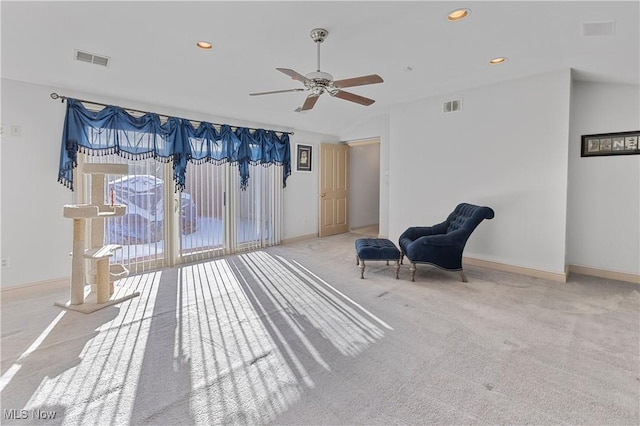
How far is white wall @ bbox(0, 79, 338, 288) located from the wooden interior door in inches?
173

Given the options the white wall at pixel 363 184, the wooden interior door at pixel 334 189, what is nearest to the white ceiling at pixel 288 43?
the wooden interior door at pixel 334 189

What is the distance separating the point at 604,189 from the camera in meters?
4.22

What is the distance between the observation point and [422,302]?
3434 mm

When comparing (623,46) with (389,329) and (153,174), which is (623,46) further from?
(153,174)

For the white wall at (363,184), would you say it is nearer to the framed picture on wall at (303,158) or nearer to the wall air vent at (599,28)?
the framed picture on wall at (303,158)

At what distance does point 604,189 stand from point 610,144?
22.8 inches

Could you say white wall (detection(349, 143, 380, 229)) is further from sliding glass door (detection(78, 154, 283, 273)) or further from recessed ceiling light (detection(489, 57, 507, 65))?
recessed ceiling light (detection(489, 57, 507, 65))

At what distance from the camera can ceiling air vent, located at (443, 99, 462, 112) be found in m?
4.85

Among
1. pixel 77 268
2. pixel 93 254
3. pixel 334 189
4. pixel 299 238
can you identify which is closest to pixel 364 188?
pixel 334 189

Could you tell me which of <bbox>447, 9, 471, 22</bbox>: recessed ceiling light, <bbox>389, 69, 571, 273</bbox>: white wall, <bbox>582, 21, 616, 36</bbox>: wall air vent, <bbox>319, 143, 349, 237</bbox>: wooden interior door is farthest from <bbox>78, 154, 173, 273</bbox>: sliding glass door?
<bbox>582, 21, 616, 36</bbox>: wall air vent

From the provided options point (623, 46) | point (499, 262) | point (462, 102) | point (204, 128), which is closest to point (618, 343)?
point (499, 262)

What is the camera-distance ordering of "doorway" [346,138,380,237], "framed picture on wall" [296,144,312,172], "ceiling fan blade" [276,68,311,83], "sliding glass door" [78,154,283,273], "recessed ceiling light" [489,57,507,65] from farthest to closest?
"doorway" [346,138,380,237]
"framed picture on wall" [296,144,312,172]
"sliding glass door" [78,154,283,273]
"recessed ceiling light" [489,57,507,65]
"ceiling fan blade" [276,68,311,83]

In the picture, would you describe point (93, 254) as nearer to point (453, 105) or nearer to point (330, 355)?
point (330, 355)

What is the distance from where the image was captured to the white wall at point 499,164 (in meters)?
4.07
